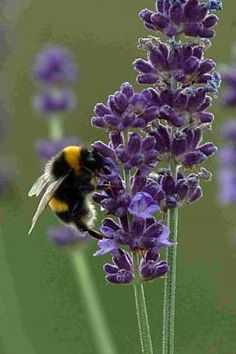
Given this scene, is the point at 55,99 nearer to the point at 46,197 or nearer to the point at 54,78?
the point at 54,78

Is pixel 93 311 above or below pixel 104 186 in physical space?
below

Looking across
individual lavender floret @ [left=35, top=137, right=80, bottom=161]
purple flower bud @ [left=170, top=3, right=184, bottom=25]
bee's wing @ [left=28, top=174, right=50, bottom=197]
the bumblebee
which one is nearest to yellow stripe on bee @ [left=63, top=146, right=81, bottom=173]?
the bumblebee

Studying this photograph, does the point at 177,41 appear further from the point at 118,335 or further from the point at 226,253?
the point at 226,253

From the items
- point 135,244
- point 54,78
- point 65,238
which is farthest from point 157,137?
point 54,78

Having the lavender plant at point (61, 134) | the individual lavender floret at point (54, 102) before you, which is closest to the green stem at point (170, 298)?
the lavender plant at point (61, 134)

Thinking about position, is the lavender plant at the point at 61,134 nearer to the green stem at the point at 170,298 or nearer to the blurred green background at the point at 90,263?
the blurred green background at the point at 90,263

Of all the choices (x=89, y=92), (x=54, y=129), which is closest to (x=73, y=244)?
(x=54, y=129)
